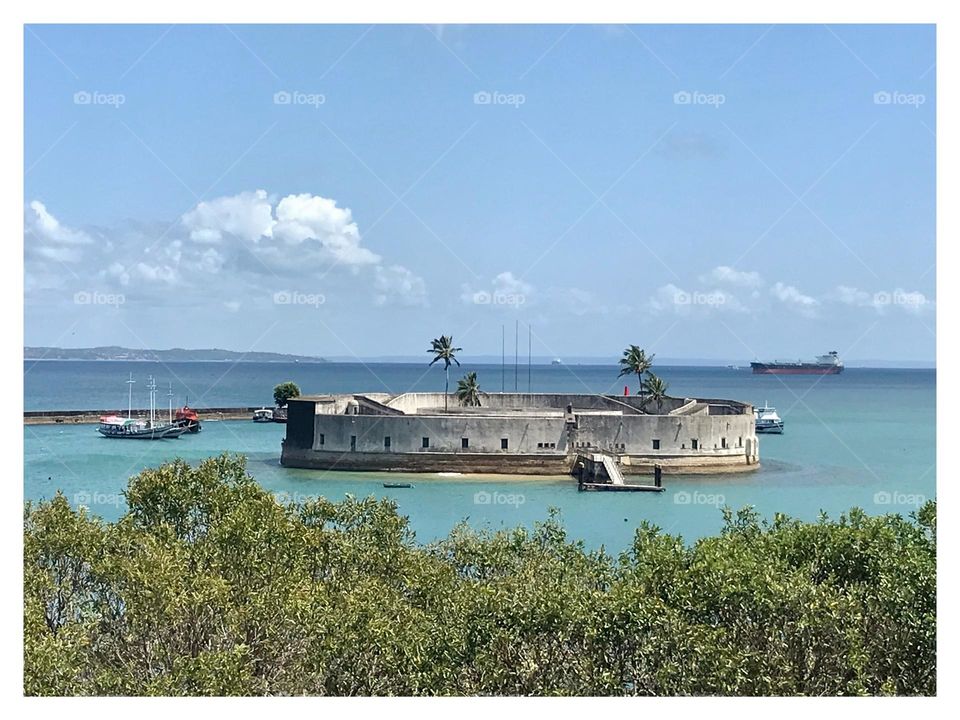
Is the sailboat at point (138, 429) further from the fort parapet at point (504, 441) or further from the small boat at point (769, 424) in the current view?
the small boat at point (769, 424)

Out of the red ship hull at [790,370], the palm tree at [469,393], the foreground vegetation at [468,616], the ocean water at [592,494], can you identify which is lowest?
the ocean water at [592,494]

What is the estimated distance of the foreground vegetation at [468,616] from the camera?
10430 millimetres

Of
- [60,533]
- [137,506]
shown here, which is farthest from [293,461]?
[60,533]

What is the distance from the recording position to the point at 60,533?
43.8 ft

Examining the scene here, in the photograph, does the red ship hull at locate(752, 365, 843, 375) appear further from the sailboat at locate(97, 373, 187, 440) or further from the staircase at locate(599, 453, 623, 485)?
the staircase at locate(599, 453, 623, 485)

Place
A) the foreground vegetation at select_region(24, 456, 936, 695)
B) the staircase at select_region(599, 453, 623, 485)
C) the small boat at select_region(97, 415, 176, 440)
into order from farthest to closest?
the small boat at select_region(97, 415, 176, 440) < the staircase at select_region(599, 453, 623, 485) < the foreground vegetation at select_region(24, 456, 936, 695)

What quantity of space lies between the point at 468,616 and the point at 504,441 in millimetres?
31365

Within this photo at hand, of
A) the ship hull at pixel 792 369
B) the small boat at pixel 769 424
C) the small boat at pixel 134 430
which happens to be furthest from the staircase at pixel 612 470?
the ship hull at pixel 792 369

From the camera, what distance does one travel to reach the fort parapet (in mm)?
42156

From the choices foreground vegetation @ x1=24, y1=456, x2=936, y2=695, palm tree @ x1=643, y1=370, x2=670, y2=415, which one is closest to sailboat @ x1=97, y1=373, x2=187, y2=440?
palm tree @ x1=643, y1=370, x2=670, y2=415

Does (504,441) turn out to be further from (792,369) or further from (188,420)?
(792,369)

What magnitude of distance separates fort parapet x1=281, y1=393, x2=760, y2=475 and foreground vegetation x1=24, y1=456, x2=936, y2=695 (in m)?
28.0

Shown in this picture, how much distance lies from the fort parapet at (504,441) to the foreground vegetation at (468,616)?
2798 cm

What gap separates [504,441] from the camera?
42.4 metres
